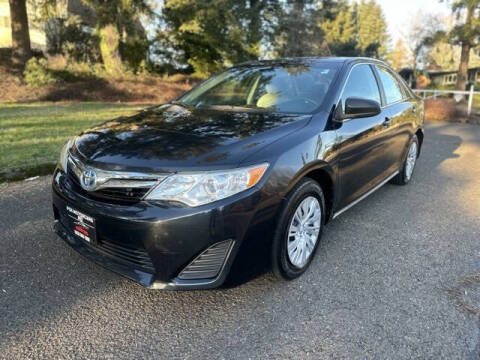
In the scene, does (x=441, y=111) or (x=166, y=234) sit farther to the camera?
(x=441, y=111)

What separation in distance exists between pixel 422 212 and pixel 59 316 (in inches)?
147

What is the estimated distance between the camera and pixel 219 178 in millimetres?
2199

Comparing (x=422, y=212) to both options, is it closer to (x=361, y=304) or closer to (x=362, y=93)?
(x=362, y=93)

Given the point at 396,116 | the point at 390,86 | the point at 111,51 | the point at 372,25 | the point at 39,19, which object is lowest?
the point at 396,116

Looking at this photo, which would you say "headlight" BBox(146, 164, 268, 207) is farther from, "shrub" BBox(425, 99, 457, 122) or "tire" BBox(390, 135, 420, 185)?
"shrub" BBox(425, 99, 457, 122)

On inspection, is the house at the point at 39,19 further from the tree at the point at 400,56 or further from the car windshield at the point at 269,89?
the tree at the point at 400,56

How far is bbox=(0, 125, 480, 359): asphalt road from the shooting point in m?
2.14

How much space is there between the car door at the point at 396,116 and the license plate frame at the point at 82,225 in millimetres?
3014

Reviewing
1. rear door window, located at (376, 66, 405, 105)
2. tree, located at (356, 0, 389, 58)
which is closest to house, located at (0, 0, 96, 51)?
rear door window, located at (376, 66, 405, 105)

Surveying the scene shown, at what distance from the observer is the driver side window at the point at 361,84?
3.44m

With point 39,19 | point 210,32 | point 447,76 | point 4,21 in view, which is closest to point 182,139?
point 39,19

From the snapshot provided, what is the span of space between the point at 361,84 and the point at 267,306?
2382mm

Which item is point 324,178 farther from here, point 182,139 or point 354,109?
point 182,139

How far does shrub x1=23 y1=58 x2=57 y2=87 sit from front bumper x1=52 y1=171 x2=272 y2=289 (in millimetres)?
15031
